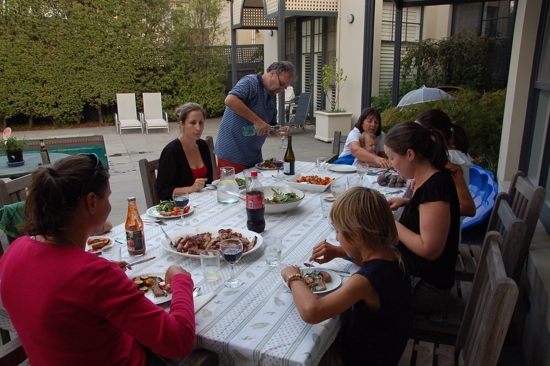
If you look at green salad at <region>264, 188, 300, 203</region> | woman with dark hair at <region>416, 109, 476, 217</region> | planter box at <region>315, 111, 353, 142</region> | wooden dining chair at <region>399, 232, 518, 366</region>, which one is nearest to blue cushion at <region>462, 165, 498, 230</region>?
woman with dark hair at <region>416, 109, 476, 217</region>

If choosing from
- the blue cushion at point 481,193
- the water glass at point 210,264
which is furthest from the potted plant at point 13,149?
the blue cushion at point 481,193

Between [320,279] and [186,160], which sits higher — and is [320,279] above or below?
below

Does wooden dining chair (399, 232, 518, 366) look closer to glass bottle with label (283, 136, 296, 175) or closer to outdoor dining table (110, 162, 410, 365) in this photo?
outdoor dining table (110, 162, 410, 365)

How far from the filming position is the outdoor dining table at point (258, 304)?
120 centimetres

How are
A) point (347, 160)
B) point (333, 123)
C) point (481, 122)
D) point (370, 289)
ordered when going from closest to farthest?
point (370, 289) → point (347, 160) → point (481, 122) → point (333, 123)

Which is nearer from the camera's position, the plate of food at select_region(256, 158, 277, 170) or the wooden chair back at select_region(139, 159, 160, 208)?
the wooden chair back at select_region(139, 159, 160, 208)

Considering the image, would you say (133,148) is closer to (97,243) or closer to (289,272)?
(97,243)

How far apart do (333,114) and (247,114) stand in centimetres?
558

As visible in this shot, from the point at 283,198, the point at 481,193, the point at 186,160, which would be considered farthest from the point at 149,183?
the point at 481,193

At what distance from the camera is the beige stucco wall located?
337 cm

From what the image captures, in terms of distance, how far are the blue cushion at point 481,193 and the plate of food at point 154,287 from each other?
8.43 feet

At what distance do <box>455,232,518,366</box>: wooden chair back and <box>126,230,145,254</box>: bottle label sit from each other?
4.44 feet

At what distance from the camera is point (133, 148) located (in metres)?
8.93

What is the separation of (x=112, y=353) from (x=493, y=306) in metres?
1.09
